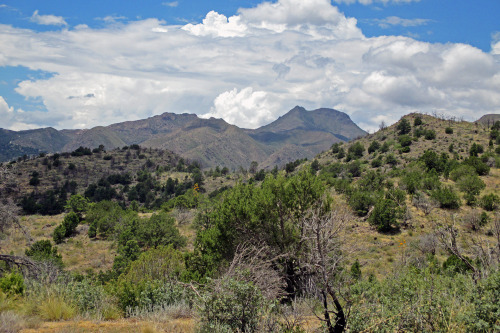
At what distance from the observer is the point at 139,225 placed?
33594mm

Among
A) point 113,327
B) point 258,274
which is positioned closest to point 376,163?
point 258,274

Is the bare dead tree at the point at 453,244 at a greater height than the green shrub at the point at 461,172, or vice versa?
the green shrub at the point at 461,172

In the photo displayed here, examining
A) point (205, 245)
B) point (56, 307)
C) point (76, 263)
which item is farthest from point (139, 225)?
point (56, 307)

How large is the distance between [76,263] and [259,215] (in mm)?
Answer: 22547

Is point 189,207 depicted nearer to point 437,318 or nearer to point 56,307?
point 56,307

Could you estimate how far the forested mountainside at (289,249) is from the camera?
5.65 meters

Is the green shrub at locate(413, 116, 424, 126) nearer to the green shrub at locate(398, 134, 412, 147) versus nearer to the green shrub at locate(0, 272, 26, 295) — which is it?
the green shrub at locate(398, 134, 412, 147)

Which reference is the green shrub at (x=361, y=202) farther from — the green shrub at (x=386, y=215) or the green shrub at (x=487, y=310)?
the green shrub at (x=487, y=310)

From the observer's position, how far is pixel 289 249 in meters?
13.0

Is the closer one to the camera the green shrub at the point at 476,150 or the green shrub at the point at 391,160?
the green shrub at the point at 476,150

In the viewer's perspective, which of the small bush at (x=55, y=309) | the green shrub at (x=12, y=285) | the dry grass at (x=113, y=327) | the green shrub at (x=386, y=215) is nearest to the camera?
the dry grass at (x=113, y=327)

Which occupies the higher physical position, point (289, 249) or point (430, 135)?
point (430, 135)

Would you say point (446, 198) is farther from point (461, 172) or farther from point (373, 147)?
point (373, 147)

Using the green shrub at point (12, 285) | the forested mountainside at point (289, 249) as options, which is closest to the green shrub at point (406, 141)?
the forested mountainside at point (289, 249)
